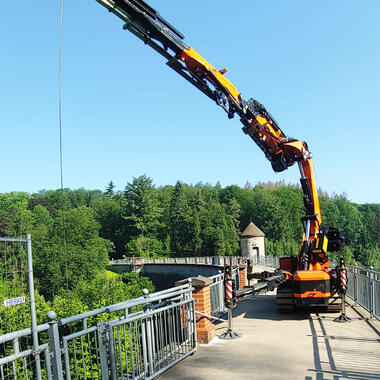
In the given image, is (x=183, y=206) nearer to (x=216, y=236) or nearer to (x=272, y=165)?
(x=216, y=236)

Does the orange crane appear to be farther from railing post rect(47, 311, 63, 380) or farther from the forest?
the forest

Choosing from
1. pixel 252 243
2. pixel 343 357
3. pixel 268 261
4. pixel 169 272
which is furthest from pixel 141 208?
pixel 343 357

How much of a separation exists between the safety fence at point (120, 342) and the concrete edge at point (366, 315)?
4.63 metres

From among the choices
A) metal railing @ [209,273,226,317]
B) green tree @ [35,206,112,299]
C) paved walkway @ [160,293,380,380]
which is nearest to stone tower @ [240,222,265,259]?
green tree @ [35,206,112,299]

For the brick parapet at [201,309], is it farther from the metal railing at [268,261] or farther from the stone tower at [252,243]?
the stone tower at [252,243]

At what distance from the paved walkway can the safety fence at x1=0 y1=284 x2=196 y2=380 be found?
37 centimetres

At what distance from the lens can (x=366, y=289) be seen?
38.1 feet

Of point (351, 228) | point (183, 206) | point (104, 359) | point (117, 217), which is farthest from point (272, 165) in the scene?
point (351, 228)

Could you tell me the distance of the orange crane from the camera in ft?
31.6

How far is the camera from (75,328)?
703 inches

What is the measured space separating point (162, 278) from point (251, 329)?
50508 mm

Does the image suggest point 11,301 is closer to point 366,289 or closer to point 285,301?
point 285,301

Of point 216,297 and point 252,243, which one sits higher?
point 216,297

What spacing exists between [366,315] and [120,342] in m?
7.90
